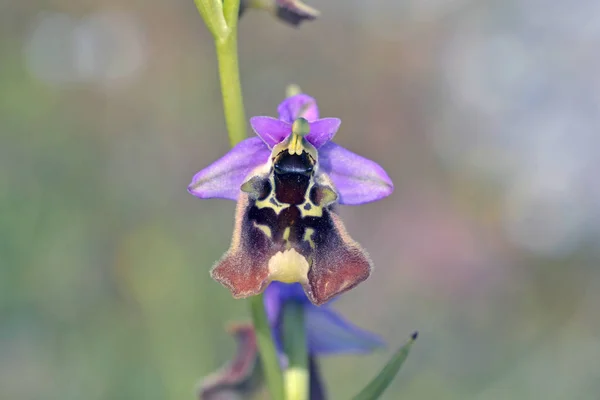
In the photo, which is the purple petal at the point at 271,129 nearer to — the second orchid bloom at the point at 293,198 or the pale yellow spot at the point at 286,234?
the second orchid bloom at the point at 293,198

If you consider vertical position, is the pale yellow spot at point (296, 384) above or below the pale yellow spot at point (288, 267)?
below

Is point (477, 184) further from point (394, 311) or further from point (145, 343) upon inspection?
point (145, 343)

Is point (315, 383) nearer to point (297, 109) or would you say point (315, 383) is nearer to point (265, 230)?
point (265, 230)

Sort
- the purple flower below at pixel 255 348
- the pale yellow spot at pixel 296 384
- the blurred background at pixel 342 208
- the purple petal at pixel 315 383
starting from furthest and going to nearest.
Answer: the blurred background at pixel 342 208 → the purple flower below at pixel 255 348 → the purple petal at pixel 315 383 → the pale yellow spot at pixel 296 384

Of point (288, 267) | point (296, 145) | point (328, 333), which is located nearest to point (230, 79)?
point (296, 145)

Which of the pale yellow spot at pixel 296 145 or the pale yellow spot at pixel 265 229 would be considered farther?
the pale yellow spot at pixel 296 145

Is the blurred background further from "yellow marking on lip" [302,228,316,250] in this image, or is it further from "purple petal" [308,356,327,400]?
"yellow marking on lip" [302,228,316,250]

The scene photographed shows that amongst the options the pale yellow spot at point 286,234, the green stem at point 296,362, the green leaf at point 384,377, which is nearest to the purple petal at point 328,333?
the green stem at point 296,362
